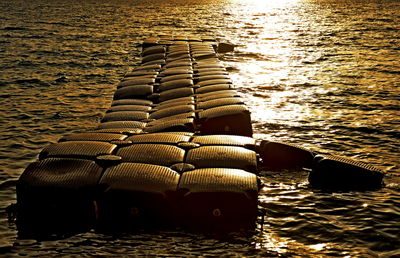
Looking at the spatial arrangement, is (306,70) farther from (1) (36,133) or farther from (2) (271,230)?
(2) (271,230)

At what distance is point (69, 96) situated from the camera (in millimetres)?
19250

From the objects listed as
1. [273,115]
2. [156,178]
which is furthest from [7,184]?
[273,115]

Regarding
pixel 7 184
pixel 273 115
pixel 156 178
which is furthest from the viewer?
pixel 273 115

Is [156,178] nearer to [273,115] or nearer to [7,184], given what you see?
[7,184]

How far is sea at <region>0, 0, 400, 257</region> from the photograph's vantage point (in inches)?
314

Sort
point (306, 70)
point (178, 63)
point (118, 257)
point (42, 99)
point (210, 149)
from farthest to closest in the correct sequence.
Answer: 1. point (306, 70)
2. point (178, 63)
3. point (42, 99)
4. point (210, 149)
5. point (118, 257)

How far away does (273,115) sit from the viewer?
53.7 ft

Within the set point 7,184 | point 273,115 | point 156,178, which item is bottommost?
point 7,184

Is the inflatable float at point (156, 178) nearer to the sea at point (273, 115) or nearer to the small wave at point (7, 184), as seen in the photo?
the sea at point (273, 115)

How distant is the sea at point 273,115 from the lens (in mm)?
7965

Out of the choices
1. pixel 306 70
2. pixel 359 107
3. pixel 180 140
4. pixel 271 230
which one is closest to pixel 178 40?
pixel 306 70

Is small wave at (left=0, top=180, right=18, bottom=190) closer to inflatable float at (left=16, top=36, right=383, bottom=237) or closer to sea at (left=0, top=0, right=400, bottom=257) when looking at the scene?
sea at (left=0, top=0, right=400, bottom=257)

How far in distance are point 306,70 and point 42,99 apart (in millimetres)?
12285

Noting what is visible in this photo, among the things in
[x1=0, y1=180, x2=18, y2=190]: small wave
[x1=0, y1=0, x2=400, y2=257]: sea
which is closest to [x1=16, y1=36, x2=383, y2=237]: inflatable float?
[x1=0, y1=0, x2=400, y2=257]: sea
